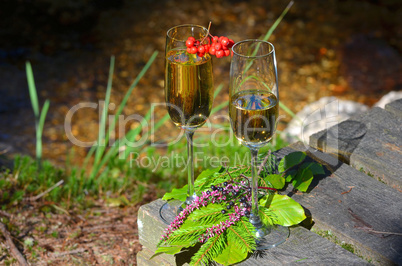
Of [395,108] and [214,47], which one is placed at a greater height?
[214,47]

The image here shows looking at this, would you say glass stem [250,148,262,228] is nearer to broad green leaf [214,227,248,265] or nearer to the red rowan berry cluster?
broad green leaf [214,227,248,265]

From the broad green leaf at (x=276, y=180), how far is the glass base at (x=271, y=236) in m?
0.16

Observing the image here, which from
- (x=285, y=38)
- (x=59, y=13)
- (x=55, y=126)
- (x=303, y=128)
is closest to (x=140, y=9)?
(x=59, y=13)

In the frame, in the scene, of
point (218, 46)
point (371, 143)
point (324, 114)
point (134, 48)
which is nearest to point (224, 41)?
point (218, 46)

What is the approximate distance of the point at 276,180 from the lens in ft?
5.25

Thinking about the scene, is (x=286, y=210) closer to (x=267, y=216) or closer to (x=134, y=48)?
(x=267, y=216)

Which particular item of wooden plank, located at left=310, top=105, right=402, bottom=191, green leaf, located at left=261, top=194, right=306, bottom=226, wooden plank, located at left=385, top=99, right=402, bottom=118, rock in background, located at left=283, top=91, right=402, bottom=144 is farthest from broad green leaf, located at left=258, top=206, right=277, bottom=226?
rock in background, located at left=283, top=91, right=402, bottom=144

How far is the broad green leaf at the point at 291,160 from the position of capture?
1.69m

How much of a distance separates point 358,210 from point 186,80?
651 mm

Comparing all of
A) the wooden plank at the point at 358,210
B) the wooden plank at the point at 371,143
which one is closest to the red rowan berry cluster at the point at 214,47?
the wooden plank at the point at 358,210

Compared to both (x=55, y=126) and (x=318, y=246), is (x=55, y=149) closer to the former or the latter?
(x=55, y=126)

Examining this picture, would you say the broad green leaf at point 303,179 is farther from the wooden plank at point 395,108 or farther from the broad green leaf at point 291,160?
the wooden plank at point 395,108

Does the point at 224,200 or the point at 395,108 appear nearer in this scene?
the point at 224,200

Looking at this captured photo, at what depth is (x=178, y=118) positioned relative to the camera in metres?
1.54
